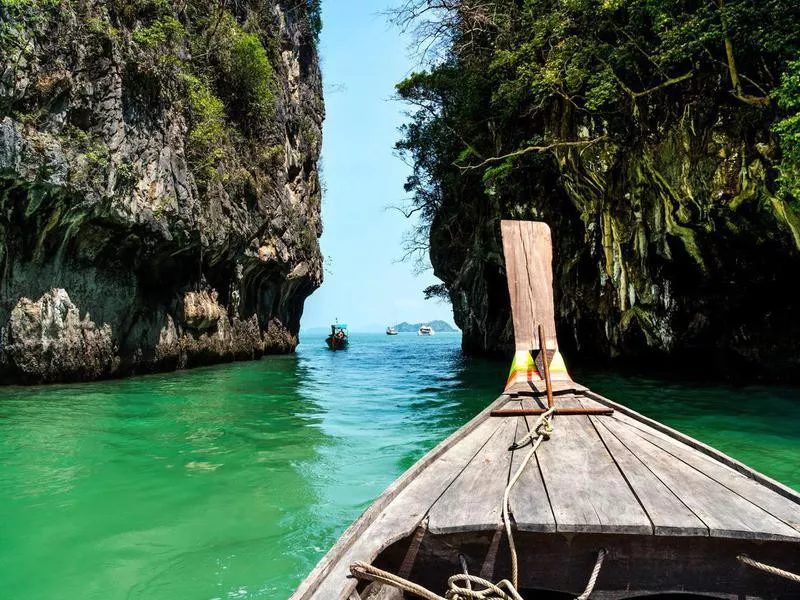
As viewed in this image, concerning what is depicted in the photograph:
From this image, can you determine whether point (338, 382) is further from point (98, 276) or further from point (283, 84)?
point (283, 84)

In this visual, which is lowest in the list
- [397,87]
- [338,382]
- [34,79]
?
[338,382]

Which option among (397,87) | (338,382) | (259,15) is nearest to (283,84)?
(259,15)

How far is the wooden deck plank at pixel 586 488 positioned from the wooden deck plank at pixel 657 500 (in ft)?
0.11

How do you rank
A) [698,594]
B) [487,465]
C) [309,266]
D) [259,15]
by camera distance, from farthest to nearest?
[309,266] < [259,15] < [487,465] < [698,594]

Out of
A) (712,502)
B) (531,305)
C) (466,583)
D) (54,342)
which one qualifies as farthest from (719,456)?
(54,342)

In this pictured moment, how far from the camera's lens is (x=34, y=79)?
29.2 ft

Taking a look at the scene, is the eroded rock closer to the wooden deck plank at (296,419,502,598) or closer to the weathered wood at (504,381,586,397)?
the weathered wood at (504,381,586,397)

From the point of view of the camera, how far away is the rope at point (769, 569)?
1526mm

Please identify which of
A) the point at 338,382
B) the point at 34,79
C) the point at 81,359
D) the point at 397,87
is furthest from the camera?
the point at 397,87

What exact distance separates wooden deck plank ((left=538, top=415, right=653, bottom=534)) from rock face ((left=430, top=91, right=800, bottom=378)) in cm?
804

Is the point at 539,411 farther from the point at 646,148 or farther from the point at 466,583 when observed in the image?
the point at 646,148

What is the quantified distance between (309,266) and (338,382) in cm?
1184

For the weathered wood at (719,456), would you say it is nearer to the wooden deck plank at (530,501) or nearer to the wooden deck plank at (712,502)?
the wooden deck plank at (712,502)

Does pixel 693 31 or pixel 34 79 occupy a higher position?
pixel 693 31
